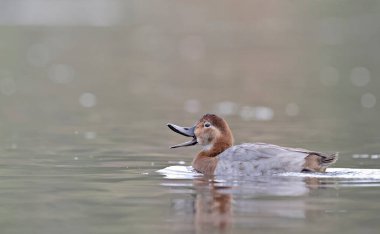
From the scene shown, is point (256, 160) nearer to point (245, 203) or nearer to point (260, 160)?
point (260, 160)

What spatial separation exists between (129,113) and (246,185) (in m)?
8.40

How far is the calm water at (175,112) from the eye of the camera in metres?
9.84

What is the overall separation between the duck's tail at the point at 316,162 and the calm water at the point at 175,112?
0.31m

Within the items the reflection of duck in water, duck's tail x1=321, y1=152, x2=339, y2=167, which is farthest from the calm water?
duck's tail x1=321, y1=152, x2=339, y2=167

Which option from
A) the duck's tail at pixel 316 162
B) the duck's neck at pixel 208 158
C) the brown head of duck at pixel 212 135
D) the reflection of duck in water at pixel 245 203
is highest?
the brown head of duck at pixel 212 135

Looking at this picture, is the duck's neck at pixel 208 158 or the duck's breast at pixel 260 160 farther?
the duck's neck at pixel 208 158

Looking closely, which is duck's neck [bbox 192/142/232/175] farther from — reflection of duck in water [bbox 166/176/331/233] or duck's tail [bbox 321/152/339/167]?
duck's tail [bbox 321/152/339/167]

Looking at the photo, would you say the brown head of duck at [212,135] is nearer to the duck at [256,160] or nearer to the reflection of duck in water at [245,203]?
the duck at [256,160]

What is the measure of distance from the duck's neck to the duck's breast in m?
0.15

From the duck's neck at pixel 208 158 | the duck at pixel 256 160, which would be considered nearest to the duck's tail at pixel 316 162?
the duck at pixel 256 160

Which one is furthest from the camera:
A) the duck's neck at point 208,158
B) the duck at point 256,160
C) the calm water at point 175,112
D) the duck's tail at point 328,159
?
the duck's neck at point 208,158

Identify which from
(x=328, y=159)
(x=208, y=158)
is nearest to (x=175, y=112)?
(x=208, y=158)

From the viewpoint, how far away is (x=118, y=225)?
30.3 feet

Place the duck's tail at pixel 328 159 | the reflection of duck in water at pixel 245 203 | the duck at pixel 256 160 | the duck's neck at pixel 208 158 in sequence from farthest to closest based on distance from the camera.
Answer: the duck's neck at pixel 208 158
the duck at pixel 256 160
the duck's tail at pixel 328 159
the reflection of duck in water at pixel 245 203
